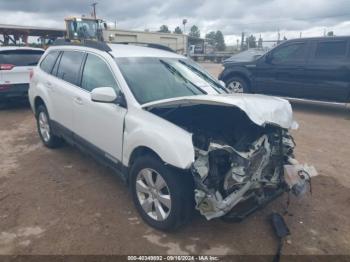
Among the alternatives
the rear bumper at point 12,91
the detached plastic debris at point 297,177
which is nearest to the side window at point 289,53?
the detached plastic debris at point 297,177

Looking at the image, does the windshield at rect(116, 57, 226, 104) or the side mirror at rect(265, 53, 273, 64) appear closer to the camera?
the windshield at rect(116, 57, 226, 104)

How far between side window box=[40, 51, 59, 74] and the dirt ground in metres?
1.45

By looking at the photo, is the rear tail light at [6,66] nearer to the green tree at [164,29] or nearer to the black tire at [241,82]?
the black tire at [241,82]

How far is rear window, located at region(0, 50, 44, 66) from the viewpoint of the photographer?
8.04 m

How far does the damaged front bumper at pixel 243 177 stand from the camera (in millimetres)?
2723

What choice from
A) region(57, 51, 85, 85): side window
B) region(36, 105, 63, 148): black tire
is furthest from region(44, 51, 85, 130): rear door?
region(36, 105, 63, 148): black tire

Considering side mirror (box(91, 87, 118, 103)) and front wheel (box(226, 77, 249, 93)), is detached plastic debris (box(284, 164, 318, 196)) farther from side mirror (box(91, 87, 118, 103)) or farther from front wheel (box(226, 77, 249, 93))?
front wheel (box(226, 77, 249, 93))

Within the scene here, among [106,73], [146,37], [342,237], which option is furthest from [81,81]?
[146,37]

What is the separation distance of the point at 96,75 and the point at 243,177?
2.27 m

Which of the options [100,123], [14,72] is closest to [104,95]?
[100,123]

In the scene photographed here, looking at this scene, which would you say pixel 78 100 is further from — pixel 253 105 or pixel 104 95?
pixel 253 105

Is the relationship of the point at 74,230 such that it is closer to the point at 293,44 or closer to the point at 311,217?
the point at 311,217

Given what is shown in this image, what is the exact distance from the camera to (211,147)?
2.77 metres

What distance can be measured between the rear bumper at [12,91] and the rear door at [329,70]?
7.43m
